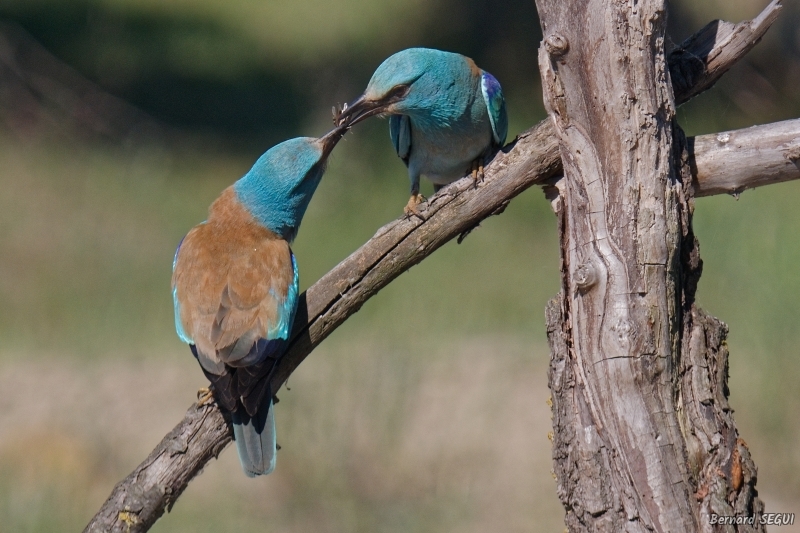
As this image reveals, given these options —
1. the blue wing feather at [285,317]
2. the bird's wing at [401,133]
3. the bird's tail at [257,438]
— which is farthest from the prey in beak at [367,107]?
the bird's tail at [257,438]

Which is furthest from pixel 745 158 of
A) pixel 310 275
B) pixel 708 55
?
pixel 310 275

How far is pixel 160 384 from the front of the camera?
688 centimetres

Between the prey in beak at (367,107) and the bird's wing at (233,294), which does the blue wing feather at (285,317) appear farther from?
the prey in beak at (367,107)

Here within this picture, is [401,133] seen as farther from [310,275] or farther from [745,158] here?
[310,275]

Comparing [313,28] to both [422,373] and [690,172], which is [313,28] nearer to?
[422,373]

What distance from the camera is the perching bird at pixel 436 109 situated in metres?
3.81

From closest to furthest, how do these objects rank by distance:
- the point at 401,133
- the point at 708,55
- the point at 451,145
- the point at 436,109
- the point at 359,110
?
1. the point at 708,55
2. the point at 359,110
3. the point at 436,109
4. the point at 451,145
5. the point at 401,133

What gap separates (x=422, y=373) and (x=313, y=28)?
6.58 metres

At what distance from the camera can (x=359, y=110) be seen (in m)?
Answer: 3.80

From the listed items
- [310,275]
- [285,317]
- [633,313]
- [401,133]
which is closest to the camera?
[633,313]

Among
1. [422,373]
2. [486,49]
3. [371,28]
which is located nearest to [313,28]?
[371,28]

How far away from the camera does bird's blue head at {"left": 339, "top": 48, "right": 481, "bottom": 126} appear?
3799mm

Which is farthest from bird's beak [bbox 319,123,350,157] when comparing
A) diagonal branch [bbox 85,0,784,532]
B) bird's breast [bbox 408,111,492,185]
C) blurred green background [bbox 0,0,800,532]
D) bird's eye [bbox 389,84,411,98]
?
blurred green background [bbox 0,0,800,532]

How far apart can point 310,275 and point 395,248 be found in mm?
5240
